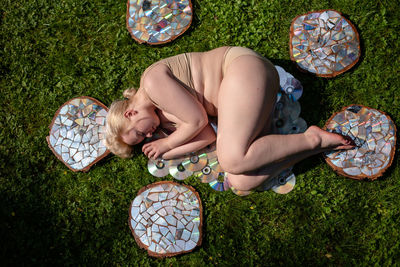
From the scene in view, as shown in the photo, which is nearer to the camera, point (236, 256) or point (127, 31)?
point (236, 256)

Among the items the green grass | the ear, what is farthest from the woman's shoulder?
the green grass

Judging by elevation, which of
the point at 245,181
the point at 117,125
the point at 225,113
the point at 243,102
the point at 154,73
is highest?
the point at 154,73

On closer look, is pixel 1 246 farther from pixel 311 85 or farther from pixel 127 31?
pixel 311 85

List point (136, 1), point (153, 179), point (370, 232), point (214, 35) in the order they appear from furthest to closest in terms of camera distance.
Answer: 1. point (136, 1)
2. point (214, 35)
3. point (153, 179)
4. point (370, 232)

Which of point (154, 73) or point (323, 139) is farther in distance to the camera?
point (323, 139)

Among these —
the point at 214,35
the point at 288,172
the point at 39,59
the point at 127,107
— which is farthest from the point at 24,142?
the point at 288,172

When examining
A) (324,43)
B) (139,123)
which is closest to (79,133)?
(139,123)

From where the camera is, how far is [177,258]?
3307 millimetres

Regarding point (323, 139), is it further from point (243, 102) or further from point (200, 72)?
point (200, 72)

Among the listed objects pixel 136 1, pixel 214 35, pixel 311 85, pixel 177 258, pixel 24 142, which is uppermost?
pixel 136 1

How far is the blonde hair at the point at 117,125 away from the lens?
315cm

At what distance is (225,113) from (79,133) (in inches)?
76.4

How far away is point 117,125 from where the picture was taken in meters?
3.16

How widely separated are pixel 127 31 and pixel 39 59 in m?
1.20
